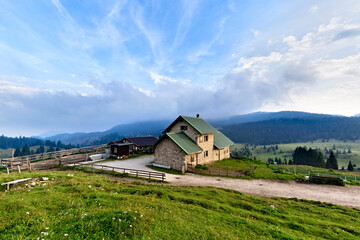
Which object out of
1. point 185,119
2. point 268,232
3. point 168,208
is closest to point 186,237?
point 168,208

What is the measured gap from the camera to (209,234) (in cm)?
841

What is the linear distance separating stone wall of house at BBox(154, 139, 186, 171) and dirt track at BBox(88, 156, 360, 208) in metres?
4.10

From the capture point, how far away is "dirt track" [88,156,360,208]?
19.6 metres

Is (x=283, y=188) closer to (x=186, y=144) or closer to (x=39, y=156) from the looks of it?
(x=186, y=144)

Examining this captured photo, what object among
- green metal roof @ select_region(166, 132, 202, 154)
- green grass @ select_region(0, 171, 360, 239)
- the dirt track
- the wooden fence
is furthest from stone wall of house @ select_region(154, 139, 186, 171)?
the wooden fence

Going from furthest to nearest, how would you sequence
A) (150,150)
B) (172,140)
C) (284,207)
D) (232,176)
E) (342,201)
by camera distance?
(150,150) → (172,140) → (232,176) → (342,201) → (284,207)

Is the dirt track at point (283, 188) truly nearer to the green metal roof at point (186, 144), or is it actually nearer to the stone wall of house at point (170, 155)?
the stone wall of house at point (170, 155)

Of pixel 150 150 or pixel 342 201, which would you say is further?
pixel 150 150

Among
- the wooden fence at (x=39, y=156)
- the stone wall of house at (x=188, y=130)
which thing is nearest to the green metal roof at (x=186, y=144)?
the stone wall of house at (x=188, y=130)

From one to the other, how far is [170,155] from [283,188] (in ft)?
65.8

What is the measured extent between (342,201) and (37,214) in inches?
1178

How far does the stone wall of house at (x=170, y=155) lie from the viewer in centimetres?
3116

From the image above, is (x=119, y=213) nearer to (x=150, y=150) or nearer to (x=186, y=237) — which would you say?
(x=186, y=237)

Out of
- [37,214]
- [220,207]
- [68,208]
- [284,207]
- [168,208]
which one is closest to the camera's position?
[37,214]
